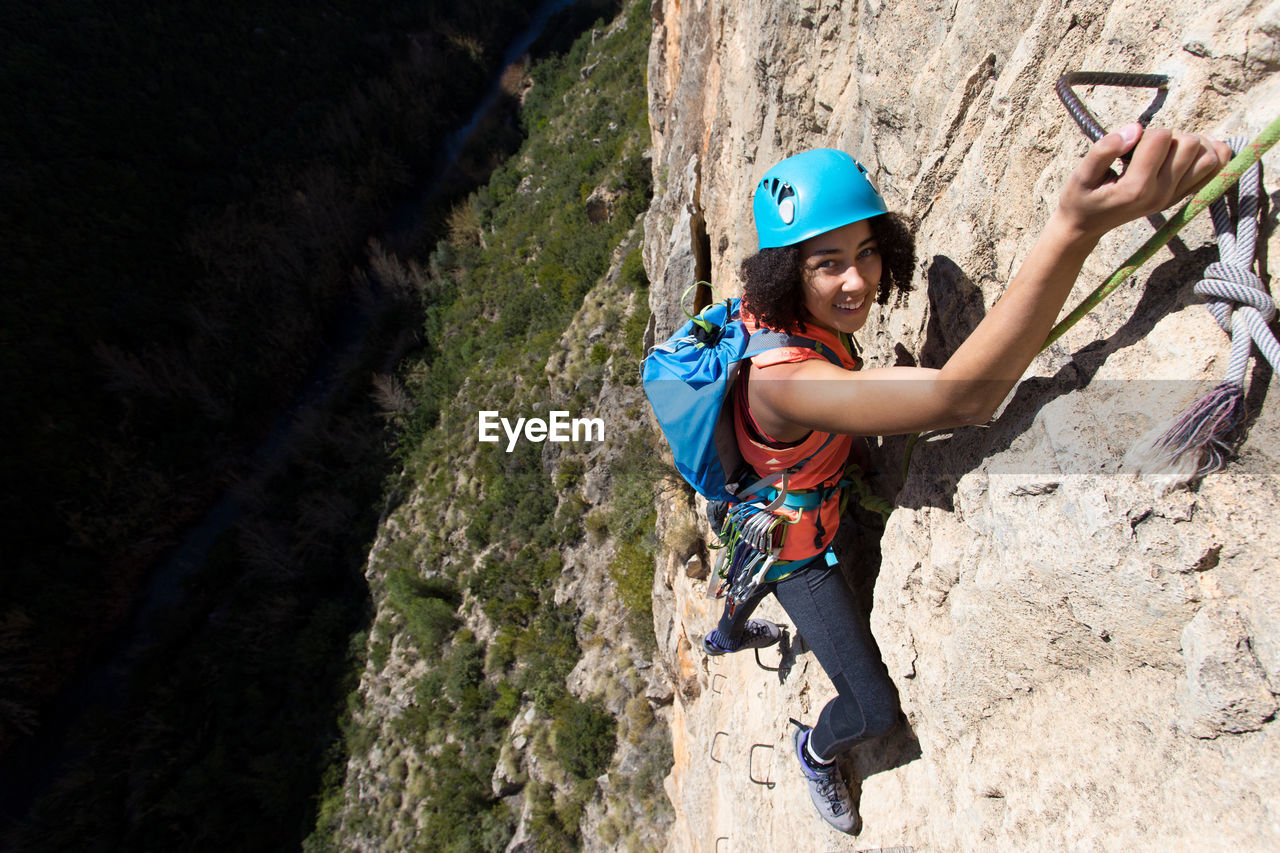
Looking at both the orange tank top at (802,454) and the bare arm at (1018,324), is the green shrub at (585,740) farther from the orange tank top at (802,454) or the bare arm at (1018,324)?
the bare arm at (1018,324)

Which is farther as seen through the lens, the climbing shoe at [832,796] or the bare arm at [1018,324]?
the climbing shoe at [832,796]

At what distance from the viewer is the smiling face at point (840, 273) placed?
1684 millimetres

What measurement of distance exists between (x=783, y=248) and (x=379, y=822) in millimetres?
16726

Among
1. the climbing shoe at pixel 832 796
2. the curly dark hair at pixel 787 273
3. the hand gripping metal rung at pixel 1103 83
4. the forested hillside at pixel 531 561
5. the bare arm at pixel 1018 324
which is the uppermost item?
the forested hillside at pixel 531 561

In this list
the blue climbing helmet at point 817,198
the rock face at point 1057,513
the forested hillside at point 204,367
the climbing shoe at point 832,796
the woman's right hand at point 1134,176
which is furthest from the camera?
the forested hillside at point 204,367

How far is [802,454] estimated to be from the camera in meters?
1.95

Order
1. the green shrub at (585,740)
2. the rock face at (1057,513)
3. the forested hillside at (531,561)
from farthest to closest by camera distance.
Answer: the forested hillside at (531,561), the green shrub at (585,740), the rock face at (1057,513)

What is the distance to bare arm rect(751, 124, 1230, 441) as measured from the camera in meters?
0.97

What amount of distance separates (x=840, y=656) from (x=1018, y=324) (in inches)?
57.8

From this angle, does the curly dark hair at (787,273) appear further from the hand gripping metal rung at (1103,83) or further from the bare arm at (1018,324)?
the hand gripping metal rung at (1103,83)

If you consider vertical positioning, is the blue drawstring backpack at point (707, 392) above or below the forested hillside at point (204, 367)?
below
